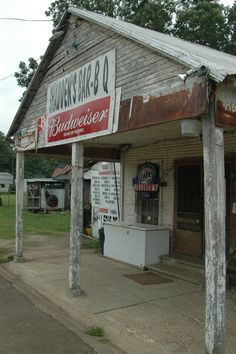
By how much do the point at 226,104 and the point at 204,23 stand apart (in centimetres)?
2350

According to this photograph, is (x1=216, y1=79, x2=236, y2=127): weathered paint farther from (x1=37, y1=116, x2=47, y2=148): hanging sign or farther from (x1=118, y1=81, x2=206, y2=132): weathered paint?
(x1=37, y1=116, x2=47, y2=148): hanging sign

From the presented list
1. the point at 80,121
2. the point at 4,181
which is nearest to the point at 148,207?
the point at 80,121

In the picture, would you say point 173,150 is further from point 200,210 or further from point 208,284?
point 208,284

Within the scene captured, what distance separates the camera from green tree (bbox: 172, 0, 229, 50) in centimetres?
2623

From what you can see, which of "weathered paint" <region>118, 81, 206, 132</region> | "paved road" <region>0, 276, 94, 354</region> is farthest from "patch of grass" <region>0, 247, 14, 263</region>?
"weathered paint" <region>118, 81, 206, 132</region>

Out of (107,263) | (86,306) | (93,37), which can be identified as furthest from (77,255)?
(93,37)

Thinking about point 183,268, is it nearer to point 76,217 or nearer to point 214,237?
point 76,217

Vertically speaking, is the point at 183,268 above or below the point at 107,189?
below

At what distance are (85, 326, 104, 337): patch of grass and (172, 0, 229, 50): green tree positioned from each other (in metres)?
23.6

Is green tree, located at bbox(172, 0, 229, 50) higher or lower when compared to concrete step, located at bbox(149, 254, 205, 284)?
higher

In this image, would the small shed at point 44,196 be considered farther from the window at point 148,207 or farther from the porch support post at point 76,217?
the porch support post at point 76,217

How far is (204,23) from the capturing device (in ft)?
86.7

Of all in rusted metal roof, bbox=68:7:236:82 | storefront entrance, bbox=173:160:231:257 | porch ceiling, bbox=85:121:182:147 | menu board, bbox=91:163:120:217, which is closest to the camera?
rusted metal roof, bbox=68:7:236:82

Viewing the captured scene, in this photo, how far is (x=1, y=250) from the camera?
1266 centimetres
